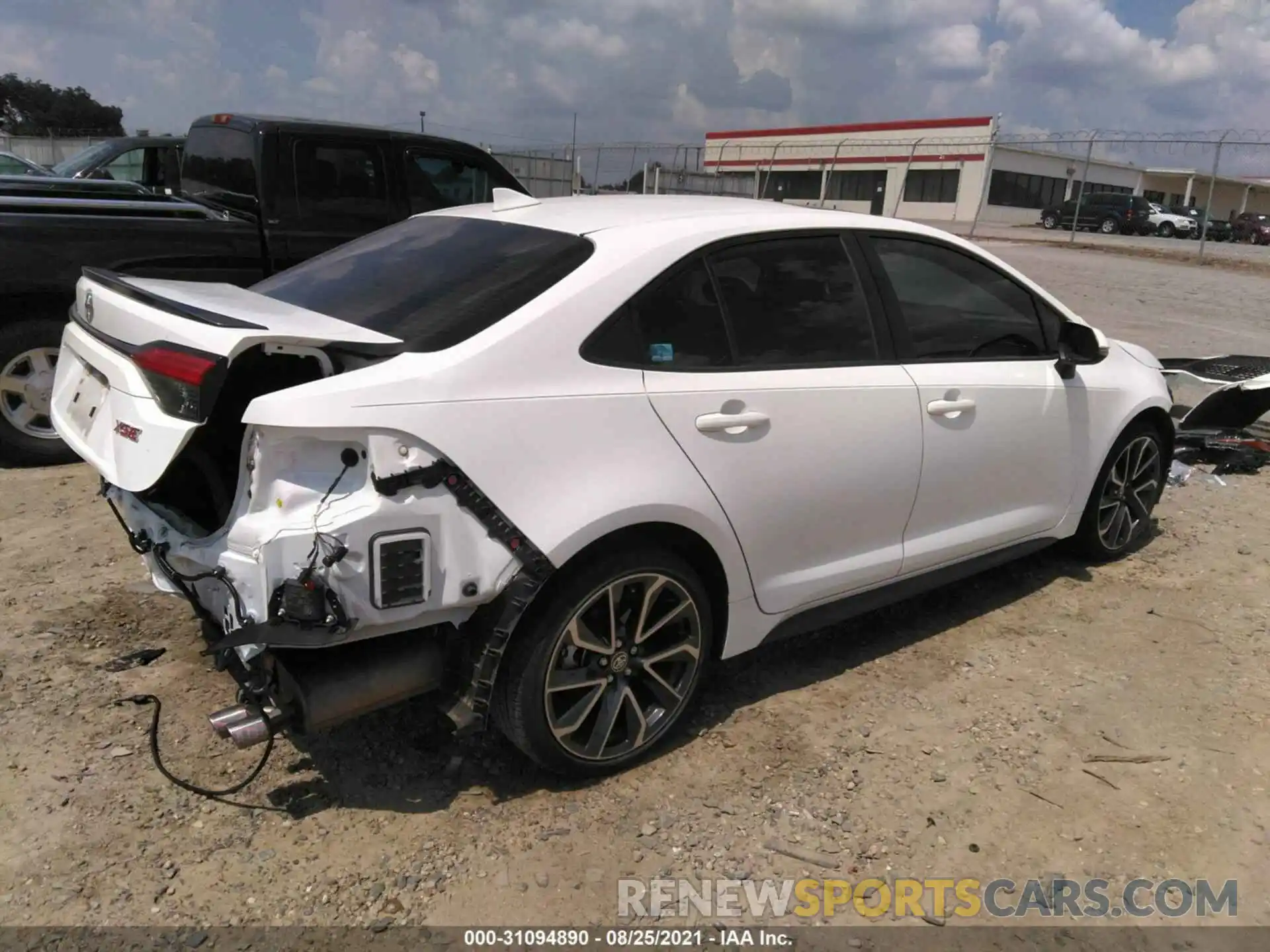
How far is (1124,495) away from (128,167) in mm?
10764

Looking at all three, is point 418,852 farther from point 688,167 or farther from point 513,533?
point 688,167

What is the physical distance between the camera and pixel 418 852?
2.65m

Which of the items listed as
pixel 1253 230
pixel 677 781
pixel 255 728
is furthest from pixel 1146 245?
pixel 255 728

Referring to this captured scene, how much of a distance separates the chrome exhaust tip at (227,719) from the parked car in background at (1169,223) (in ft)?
130

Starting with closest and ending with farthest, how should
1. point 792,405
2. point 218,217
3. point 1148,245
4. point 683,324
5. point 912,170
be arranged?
1. point 683,324
2. point 792,405
3. point 218,217
4. point 1148,245
5. point 912,170

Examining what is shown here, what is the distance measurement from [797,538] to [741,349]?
2.21 feet

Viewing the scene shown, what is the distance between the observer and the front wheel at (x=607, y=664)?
271 cm

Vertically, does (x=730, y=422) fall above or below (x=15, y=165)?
below

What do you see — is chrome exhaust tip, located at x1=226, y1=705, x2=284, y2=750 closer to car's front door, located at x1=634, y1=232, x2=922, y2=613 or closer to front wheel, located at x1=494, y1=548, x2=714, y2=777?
front wheel, located at x1=494, y1=548, x2=714, y2=777

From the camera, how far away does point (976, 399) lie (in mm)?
3744

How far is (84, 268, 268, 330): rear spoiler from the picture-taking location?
2572 millimetres

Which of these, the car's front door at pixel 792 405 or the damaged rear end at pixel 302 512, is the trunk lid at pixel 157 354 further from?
the car's front door at pixel 792 405

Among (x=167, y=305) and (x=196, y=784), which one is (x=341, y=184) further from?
(x=196, y=784)

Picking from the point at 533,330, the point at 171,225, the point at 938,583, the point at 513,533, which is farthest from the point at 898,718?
the point at 171,225
